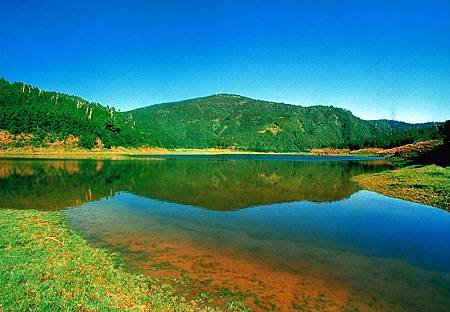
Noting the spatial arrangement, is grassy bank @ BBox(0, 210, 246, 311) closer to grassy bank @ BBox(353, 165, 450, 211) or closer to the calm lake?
the calm lake

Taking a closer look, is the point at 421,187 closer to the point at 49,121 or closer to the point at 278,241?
the point at 278,241

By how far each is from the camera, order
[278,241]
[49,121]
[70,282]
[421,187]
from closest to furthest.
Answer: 1. [70,282]
2. [278,241]
3. [421,187]
4. [49,121]

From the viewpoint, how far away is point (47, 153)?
121188mm

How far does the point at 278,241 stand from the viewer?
19.1 m

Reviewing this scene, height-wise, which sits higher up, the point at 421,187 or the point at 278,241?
the point at 421,187

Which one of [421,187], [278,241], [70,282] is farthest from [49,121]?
[70,282]

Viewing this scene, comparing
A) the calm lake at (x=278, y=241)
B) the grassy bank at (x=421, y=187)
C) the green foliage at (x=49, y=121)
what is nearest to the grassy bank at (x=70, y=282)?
the calm lake at (x=278, y=241)

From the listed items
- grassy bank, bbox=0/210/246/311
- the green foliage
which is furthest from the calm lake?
the green foliage

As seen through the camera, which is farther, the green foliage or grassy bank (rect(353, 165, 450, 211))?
the green foliage

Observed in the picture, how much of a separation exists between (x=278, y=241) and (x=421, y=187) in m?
27.1

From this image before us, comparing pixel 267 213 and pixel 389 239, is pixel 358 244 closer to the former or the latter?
pixel 389 239

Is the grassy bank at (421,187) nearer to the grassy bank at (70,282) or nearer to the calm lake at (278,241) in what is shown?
the calm lake at (278,241)

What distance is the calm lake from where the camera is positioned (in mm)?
12320

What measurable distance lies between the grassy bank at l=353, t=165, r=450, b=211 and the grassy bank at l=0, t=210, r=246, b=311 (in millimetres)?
26262
